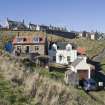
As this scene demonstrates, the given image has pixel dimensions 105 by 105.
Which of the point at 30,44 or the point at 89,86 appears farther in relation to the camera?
the point at 30,44

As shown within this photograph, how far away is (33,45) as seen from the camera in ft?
257

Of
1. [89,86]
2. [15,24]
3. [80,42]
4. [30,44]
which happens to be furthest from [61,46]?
[15,24]

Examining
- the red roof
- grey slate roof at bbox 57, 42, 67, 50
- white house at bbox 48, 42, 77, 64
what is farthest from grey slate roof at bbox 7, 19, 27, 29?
white house at bbox 48, 42, 77, 64

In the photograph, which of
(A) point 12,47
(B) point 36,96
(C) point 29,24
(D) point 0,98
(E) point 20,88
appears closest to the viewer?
(D) point 0,98

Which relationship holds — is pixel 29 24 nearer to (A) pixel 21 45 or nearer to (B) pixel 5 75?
(A) pixel 21 45

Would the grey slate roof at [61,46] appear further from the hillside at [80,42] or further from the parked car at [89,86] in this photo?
the parked car at [89,86]

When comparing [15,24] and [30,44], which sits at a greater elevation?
[15,24]

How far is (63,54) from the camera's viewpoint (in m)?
77.1

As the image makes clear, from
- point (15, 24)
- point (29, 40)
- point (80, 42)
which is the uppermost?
point (15, 24)

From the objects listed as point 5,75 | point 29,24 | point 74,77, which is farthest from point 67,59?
point 29,24

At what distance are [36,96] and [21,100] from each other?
66cm

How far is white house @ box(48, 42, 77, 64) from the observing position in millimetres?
76500

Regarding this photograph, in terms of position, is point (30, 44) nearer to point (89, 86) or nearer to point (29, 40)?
point (29, 40)

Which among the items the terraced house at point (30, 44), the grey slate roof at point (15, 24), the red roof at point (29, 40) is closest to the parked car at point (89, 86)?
the terraced house at point (30, 44)
